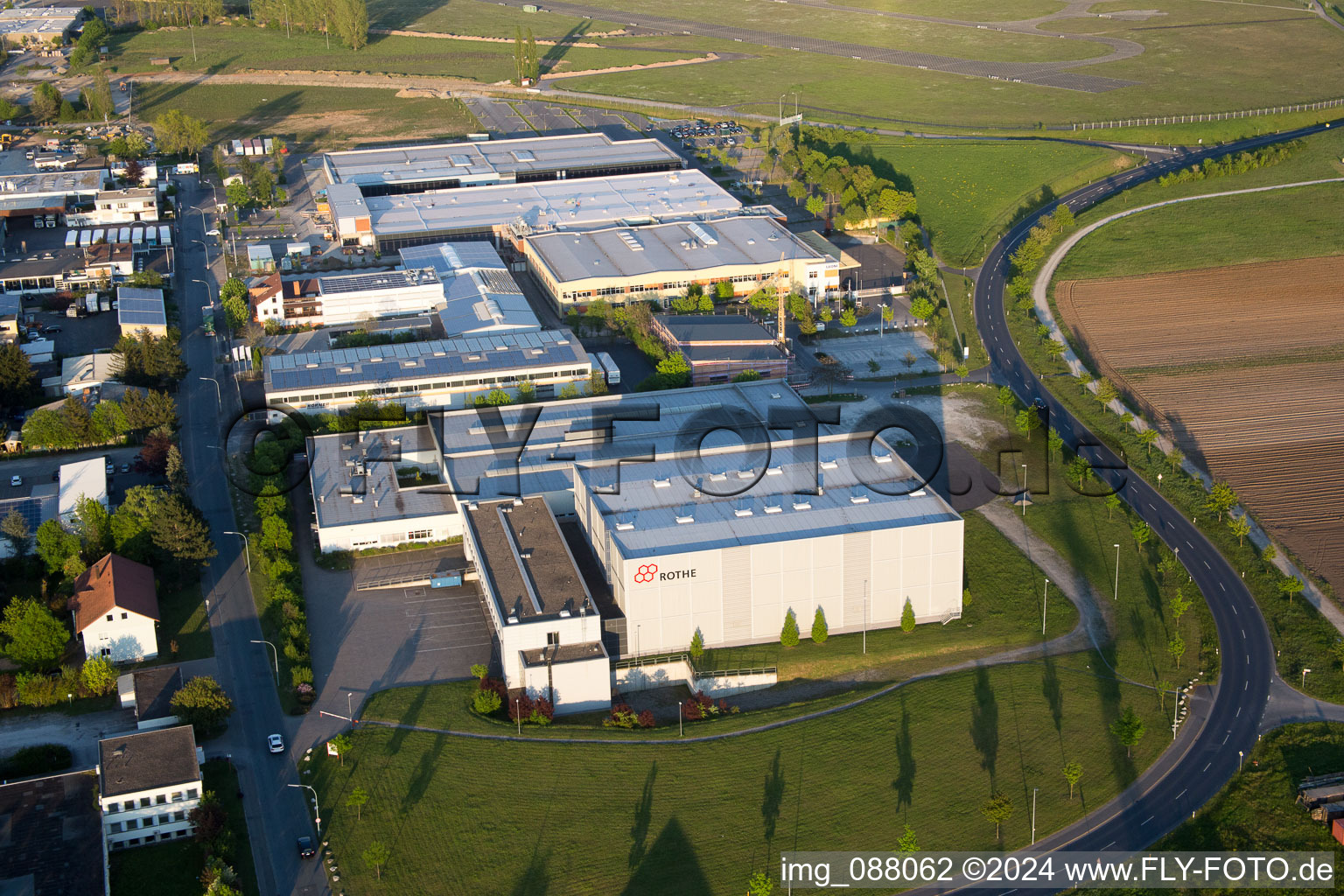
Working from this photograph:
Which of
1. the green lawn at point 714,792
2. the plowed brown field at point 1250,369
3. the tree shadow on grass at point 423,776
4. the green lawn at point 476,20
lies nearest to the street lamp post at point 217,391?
the green lawn at point 714,792

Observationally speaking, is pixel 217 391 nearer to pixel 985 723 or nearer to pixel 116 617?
pixel 116 617

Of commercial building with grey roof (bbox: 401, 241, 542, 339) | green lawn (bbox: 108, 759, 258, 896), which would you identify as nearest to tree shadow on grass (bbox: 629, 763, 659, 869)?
green lawn (bbox: 108, 759, 258, 896)

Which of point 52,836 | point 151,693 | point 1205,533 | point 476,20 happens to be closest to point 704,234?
point 1205,533

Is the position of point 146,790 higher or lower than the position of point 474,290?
lower

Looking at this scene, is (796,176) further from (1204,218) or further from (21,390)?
(21,390)

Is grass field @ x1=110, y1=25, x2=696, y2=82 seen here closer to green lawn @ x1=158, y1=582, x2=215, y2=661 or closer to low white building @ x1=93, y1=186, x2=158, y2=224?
low white building @ x1=93, y1=186, x2=158, y2=224

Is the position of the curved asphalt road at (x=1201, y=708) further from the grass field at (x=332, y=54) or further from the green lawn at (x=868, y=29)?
the grass field at (x=332, y=54)
